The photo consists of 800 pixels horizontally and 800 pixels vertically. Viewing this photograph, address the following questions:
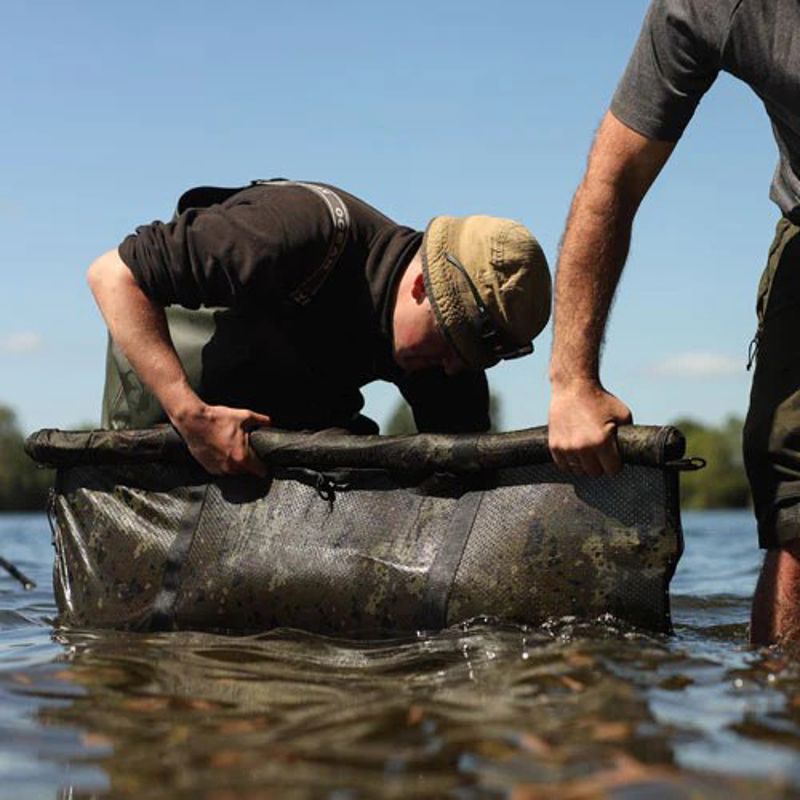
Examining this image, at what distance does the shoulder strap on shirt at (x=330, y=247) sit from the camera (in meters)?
4.37

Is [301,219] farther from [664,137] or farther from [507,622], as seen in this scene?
[507,622]

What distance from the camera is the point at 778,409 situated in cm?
425

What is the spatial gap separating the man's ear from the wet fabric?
517 millimetres

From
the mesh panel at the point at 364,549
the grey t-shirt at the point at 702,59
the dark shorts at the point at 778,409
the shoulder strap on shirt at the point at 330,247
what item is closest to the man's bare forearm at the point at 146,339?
the mesh panel at the point at 364,549

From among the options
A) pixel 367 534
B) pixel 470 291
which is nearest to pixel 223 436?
pixel 367 534

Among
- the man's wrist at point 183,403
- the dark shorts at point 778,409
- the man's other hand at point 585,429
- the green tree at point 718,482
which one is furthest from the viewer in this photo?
the green tree at point 718,482

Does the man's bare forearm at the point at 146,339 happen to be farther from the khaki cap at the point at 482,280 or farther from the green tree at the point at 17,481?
the green tree at the point at 17,481

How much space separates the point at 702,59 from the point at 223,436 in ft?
6.55

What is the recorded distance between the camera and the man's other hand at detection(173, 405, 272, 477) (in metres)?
4.43

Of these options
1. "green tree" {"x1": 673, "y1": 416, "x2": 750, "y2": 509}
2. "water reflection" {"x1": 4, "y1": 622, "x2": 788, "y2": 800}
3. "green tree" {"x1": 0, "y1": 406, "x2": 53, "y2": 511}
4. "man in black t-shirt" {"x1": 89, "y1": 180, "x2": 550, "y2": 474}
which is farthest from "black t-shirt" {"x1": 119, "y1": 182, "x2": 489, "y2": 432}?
"green tree" {"x1": 673, "y1": 416, "x2": 750, "y2": 509}

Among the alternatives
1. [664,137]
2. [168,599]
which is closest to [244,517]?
[168,599]

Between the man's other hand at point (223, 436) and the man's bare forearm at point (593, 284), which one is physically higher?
the man's bare forearm at point (593, 284)

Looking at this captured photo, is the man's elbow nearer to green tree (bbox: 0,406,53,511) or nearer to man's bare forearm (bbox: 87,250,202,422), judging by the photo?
man's bare forearm (bbox: 87,250,202,422)

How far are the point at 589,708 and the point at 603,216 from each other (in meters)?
1.78
